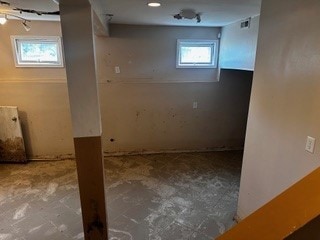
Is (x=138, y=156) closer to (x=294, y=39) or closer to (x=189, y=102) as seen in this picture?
(x=189, y=102)

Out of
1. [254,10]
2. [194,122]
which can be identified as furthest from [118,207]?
[254,10]

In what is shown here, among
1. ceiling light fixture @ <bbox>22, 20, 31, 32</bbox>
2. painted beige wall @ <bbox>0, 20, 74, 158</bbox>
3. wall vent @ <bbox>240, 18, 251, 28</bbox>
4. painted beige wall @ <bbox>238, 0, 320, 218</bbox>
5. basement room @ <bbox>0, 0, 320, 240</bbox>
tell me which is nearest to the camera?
painted beige wall @ <bbox>238, 0, 320, 218</bbox>

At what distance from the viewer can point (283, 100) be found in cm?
193

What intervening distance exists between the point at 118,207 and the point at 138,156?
1565mm

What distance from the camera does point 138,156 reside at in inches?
176

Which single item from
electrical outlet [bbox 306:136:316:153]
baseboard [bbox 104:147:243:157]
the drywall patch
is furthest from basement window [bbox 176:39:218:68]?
the drywall patch

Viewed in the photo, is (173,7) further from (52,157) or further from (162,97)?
(52,157)

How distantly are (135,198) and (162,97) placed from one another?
77.5 inches

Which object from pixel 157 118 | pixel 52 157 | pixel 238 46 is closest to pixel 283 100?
pixel 238 46

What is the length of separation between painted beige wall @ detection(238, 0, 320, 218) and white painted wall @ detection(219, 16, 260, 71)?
2.25ft

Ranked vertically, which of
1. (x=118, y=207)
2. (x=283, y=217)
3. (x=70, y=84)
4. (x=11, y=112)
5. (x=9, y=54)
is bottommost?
(x=118, y=207)

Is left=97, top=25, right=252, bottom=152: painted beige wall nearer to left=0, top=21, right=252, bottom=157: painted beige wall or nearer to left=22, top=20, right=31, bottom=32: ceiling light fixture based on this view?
left=0, top=21, right=252, bottom=157: painted beige wall

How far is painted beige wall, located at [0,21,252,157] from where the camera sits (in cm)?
397

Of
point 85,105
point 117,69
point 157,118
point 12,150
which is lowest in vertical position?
point 12,150
